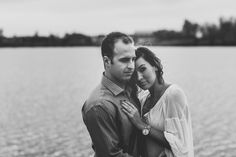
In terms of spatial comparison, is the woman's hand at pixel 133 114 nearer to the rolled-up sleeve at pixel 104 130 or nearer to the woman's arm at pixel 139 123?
the woman's arm at pixel 139 123

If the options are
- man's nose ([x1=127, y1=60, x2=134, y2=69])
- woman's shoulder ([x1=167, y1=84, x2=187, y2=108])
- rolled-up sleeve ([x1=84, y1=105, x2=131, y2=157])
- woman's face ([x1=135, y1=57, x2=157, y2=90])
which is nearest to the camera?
rolled-up sleeve ([x1=84, y1=105, x2=131, y2=157])

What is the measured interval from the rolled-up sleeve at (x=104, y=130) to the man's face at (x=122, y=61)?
12.2 inches

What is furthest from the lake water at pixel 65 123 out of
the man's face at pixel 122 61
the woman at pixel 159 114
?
the man's face at pixel 122 61

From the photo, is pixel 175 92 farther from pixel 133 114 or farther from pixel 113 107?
pixel 113 107

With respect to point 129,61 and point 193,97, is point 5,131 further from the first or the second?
point 129,61

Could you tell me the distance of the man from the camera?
11.9 ft

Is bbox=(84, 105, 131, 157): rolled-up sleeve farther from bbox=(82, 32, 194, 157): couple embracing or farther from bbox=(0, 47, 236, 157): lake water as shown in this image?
bbox=(0, 47, 236, 157): lake water

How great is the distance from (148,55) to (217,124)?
24305 mm

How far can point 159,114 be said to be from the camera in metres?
3.93

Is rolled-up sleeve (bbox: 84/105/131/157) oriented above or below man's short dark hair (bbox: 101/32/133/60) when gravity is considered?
below

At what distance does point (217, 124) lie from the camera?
1088 inches

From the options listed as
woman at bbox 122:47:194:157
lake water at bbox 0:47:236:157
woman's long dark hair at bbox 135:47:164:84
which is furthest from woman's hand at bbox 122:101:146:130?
lake water at bbox 0:47:236:157

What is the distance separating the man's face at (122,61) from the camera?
3693 mm

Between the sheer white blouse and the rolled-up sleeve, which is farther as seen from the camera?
the sheer white blouse
